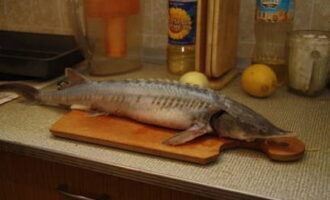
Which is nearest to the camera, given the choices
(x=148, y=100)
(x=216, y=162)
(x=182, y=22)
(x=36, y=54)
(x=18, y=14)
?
(x=216, y=162)

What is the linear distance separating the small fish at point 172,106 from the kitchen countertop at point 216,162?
0.14 ft

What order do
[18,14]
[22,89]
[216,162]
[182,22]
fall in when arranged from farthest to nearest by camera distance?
[18,14] < [182,22] < [22,89] < [216,162]

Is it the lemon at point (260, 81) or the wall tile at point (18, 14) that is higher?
the wall tile at point (18, 14)

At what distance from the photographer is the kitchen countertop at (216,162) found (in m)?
0.58

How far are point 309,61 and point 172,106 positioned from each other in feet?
1.21

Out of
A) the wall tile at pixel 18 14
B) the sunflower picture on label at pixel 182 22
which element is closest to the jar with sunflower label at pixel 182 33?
the sunflower picture on label at pixel 182 22

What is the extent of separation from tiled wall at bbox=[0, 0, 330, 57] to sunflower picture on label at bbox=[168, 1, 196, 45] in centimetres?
17

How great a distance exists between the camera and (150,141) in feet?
2.26

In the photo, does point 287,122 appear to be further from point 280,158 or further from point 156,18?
point 156,18

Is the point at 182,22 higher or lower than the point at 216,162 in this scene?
higher

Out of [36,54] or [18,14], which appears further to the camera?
[18,14]

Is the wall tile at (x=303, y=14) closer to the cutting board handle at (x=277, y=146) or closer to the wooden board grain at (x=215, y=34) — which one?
the wooden board grain at (x=215, y=34)

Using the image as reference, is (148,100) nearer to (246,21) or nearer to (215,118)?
(215,118)

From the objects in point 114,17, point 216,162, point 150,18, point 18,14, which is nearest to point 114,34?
point 114,17
